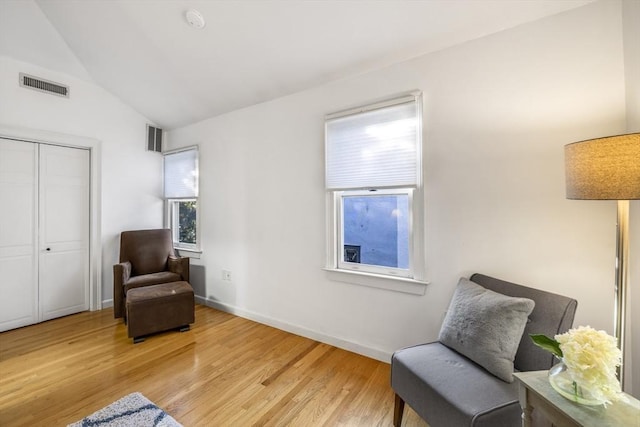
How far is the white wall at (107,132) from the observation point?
2.86m

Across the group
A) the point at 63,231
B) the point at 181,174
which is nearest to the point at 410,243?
the point at 181,174

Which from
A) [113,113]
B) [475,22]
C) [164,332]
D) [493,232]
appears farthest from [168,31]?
[493,232]

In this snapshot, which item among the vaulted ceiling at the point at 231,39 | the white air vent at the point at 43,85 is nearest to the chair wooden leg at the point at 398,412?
the vaulted ceiling at the point at 231,39

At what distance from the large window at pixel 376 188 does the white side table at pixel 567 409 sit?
1097 millimetres

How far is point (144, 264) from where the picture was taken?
332cm

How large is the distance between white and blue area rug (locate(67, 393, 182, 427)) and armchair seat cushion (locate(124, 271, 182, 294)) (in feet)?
4.64

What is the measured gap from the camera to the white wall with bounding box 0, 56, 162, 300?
9.37 ft

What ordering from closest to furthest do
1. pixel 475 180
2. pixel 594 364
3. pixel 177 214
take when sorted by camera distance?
pixel 594 364 → pixel 475 180 → pixel 177 214

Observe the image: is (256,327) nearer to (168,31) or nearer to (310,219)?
(310,219)

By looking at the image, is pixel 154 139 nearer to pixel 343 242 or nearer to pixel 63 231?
pixel 63 231

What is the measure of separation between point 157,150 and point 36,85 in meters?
1.32

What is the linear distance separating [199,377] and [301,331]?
3.19ft

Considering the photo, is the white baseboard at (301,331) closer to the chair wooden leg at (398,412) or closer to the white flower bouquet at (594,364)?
the chair wooden leg at (398,412)

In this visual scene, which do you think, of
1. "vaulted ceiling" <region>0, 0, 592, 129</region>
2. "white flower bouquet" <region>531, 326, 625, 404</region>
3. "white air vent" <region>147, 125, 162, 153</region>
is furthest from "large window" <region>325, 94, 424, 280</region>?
"white air vent" <region>147, 125, 162, 153</region>
